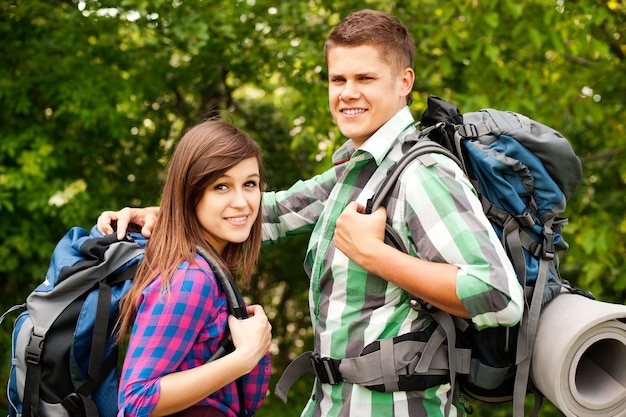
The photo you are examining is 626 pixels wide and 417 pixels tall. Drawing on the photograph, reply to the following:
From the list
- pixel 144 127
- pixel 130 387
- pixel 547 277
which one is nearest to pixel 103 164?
pixel 144 127

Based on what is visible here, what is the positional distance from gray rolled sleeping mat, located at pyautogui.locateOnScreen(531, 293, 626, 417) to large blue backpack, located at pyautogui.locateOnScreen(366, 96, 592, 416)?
1.6 inches

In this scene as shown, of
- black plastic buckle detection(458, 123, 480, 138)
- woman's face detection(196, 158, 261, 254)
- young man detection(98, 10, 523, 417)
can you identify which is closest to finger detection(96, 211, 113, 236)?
young man detection(98, 10, 523, 417)

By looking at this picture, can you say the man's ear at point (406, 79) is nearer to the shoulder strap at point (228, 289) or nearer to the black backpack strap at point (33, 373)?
the shoulder strap at point (228, 289)

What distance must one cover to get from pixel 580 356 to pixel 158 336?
3.76 feet

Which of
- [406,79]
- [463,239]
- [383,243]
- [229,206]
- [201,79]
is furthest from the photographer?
[201,79]

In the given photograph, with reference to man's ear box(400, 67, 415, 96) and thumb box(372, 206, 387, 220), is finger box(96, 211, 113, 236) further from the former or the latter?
man's ear box(400, 67, 415, 96)

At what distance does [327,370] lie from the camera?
212cm

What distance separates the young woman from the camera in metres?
1.87

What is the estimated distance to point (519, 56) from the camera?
4734 mm

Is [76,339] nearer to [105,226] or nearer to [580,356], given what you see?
[105,226]

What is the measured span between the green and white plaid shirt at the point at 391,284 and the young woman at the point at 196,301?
22 cm

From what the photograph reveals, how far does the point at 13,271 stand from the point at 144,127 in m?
1.23

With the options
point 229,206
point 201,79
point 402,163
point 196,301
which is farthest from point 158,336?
point 201,79

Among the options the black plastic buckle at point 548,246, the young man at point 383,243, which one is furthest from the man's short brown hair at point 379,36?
the black plastic buckle at point 548,246
